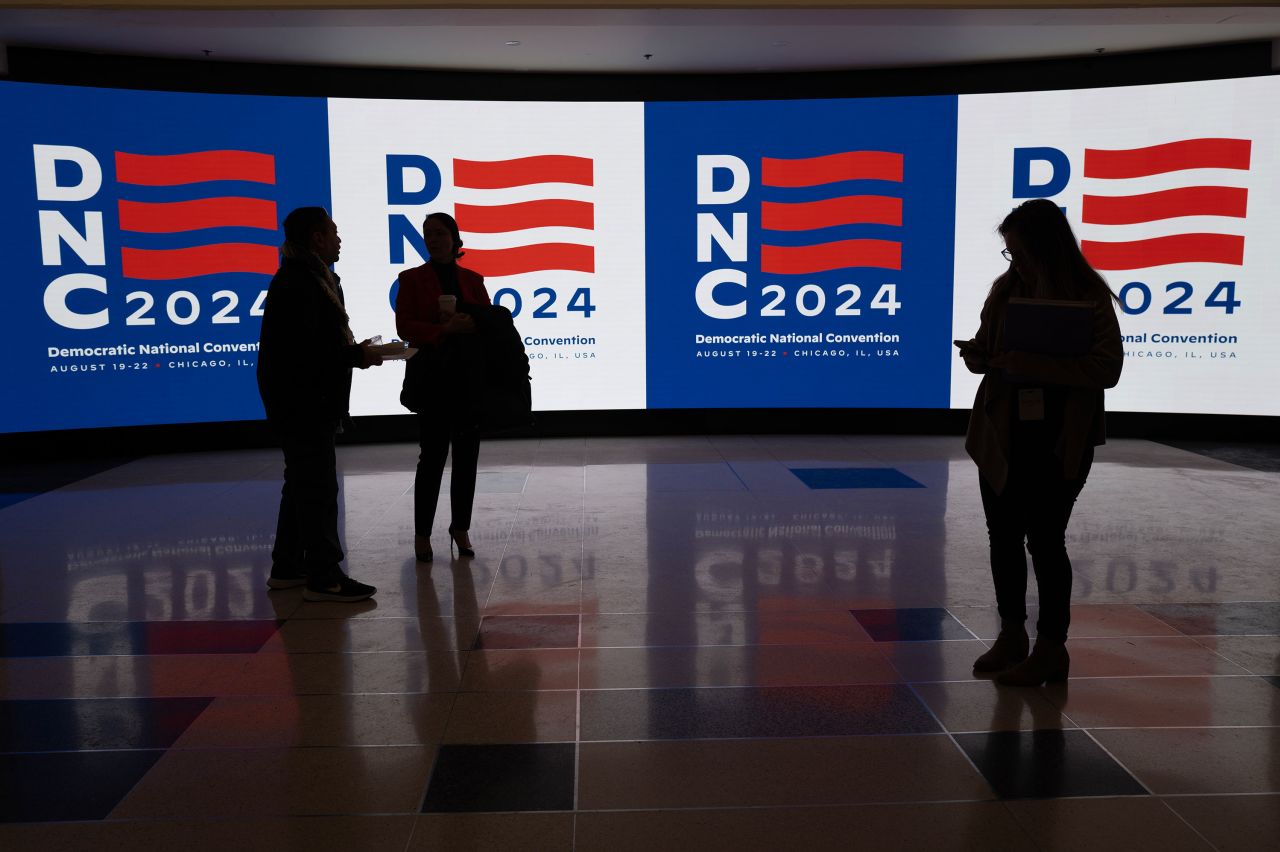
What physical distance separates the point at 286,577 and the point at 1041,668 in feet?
9.83

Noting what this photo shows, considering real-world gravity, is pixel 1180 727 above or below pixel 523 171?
below

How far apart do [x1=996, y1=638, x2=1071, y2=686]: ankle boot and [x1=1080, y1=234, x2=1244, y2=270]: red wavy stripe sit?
597 centimetres

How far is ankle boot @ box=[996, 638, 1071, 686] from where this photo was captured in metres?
3.24

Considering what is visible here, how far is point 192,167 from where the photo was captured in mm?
8125

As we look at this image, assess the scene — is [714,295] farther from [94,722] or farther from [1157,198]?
[94,722]

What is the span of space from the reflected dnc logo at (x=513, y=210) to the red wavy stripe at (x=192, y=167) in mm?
1024

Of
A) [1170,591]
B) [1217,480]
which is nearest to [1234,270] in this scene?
[1217,480]

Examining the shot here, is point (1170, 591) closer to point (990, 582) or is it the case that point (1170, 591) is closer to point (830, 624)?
point (990, 582)

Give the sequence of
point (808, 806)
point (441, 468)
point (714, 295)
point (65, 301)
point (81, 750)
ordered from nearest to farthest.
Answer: point (808, 806)
point (81, 750)
point (441, 468)
point (65, 301)
point (714, 295)

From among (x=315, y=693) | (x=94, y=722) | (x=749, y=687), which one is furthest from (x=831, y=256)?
(x=94, y=722)

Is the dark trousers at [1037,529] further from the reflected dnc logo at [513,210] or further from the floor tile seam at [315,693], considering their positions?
the reflected dnc logo at [513,210]

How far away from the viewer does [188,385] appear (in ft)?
27.1

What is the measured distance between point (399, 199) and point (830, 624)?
5823 millimetres

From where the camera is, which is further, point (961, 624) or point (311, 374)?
point (311, 374)
